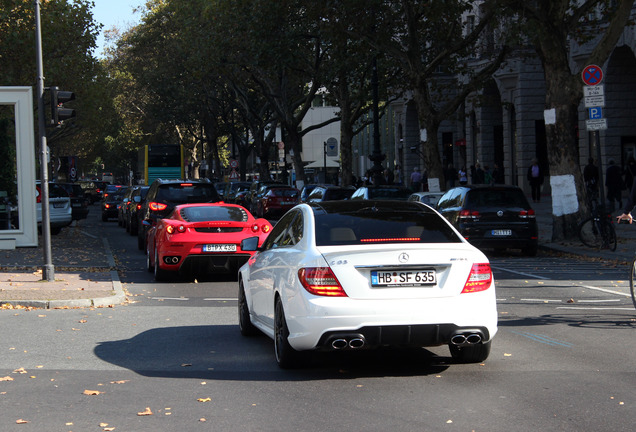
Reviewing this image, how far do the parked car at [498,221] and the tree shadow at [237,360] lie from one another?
10.7 meters

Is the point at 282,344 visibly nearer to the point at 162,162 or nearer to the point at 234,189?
the point at 234,189

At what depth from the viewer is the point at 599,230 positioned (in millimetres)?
19875

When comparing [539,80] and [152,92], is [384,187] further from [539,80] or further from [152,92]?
[152,92]

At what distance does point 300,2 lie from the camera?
3203cm

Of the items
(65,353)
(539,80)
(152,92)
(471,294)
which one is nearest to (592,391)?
(471,294)

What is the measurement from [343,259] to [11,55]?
40.3 m

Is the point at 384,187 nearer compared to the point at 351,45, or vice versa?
the point at 384,187

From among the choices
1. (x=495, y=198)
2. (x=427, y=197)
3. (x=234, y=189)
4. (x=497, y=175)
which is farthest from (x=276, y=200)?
(x=495, y=198)

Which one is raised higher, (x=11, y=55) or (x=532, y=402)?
(x=11, y=55)

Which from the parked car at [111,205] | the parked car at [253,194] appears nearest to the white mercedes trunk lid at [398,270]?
the parked car at [253,194]

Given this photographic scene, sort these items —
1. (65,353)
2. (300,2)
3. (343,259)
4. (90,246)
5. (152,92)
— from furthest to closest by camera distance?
(152,92) → (300,2) → (90,246) → (65,353) → (343,259)

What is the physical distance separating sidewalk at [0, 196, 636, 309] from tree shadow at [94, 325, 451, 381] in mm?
3280

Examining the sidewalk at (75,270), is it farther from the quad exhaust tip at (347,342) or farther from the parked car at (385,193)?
the quad exhaust tip at (347,342)

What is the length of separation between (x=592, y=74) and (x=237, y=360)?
1248 cm
